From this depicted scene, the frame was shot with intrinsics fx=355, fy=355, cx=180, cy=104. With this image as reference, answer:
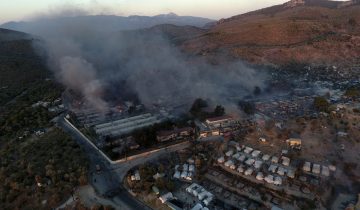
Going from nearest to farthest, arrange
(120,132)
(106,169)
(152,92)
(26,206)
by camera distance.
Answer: (26,206), (106,169), (120,132), (152,92)

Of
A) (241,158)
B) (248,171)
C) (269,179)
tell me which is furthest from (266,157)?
(269,179)

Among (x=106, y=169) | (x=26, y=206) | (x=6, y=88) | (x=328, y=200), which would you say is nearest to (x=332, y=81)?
(x=328, y=200)

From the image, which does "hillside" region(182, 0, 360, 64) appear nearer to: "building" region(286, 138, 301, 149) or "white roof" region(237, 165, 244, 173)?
"building" region(286, 138, 301, 149)

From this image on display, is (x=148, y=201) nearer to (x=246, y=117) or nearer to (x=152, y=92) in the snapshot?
(x=246, y=117)

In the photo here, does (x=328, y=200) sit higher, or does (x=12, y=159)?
(x=12, y=159)

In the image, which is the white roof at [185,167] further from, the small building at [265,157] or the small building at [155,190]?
the small building at [265,157]
